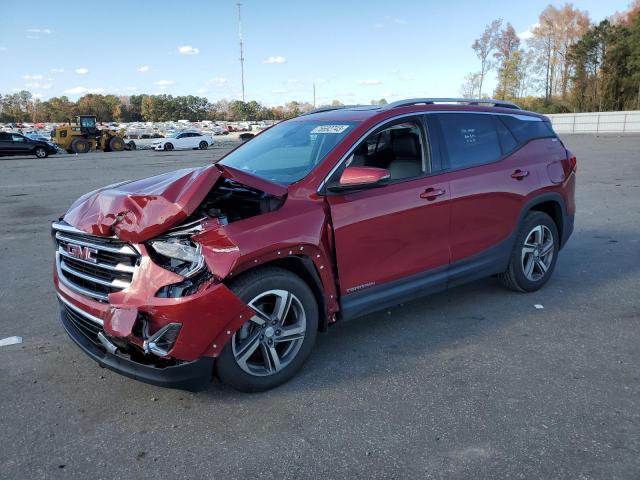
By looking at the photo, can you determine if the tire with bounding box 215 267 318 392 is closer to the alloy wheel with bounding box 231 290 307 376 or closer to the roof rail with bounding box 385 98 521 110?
the alloy wheel with bounding box 231 290 307 376

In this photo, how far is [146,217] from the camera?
2992mm

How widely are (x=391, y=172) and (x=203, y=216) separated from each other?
1.63m

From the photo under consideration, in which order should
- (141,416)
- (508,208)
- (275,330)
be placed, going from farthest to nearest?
(508,208) → (275,330) → (141,416)

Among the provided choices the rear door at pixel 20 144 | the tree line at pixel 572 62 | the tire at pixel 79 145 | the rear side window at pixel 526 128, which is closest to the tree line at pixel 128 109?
the tree line at pixel 572 62

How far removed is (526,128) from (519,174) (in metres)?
0.63

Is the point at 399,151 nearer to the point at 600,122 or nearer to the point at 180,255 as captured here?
the point at 180,255

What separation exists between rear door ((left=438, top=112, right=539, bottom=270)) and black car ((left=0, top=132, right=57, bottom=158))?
105ft

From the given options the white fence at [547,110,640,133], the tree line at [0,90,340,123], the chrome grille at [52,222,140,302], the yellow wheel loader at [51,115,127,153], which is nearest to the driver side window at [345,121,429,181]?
the chrome grille at [52,222,140,302]

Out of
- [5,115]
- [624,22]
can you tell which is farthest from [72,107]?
[624,22]

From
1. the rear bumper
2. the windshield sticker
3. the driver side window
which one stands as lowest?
the rear bumper

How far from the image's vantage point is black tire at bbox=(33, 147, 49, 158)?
30628 millimetres

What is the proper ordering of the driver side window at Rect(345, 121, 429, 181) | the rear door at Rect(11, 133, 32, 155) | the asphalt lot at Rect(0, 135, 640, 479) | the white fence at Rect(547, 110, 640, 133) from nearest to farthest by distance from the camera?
1. the asphalt lot at Rect(0, 135, 640, 479)
2. the driver side window at Rect(345, 121, 429, 181)
3. the rear door at Rect(11, 133, 32, 155)
4. the white fence at Rect(547, 110, 640, 133)

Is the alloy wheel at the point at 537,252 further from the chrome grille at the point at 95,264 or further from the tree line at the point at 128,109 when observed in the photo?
the tree line at the point at 128,109

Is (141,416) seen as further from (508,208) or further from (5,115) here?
(5,115)
